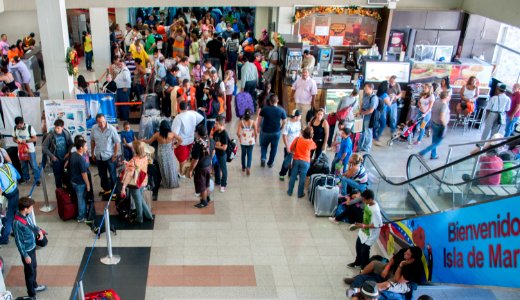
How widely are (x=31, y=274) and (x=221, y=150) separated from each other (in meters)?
3.75

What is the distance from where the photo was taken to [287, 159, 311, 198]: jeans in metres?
8.77

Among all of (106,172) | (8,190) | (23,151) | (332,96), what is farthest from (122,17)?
(8,190)

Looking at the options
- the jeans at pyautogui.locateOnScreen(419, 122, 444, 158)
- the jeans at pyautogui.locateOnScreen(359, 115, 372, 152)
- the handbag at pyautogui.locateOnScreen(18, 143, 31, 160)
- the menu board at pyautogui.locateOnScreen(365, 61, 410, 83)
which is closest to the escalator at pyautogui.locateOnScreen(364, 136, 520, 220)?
the jeans at pyautogui.locateOnScreen(359, 115, 372, 152)

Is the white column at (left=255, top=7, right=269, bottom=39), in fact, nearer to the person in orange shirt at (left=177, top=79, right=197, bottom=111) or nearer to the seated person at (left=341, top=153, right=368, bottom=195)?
the person in orange shirt at (left=177, top=79, right=197, bottom=111)

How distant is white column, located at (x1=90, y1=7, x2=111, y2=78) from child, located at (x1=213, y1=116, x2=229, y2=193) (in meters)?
7.46

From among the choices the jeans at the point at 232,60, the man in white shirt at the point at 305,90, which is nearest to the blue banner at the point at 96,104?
the man in white shirt at the point at 305,90

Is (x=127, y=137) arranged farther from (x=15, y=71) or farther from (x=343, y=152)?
(x=15, y=71)

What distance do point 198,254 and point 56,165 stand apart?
9.30ft

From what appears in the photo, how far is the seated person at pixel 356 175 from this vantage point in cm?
810

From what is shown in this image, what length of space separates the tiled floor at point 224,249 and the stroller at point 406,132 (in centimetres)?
381

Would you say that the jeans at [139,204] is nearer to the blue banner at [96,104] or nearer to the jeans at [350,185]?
the blue banner at [96,104]

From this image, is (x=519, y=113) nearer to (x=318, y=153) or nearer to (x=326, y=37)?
(x=318, y=153)

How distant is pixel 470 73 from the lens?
12.9m

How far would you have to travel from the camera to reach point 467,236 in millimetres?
5340
